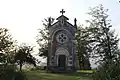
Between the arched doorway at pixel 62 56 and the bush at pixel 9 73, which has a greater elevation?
the arched doorway at pixel 62 56

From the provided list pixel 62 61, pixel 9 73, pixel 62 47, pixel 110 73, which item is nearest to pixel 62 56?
pixel 62 61

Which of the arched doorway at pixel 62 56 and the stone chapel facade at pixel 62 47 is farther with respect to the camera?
the arched doorway at pixel 62 56

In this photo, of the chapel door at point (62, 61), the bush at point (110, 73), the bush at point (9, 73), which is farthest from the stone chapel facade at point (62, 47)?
the bush at point (110, 73)

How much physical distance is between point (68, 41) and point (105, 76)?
1179 inches

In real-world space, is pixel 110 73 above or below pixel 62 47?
below

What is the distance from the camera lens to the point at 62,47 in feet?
139

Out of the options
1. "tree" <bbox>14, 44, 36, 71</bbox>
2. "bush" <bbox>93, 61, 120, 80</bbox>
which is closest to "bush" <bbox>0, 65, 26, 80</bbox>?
"bush" <bbox>93, 61, 120, 80</bbox>

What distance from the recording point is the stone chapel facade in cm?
4138

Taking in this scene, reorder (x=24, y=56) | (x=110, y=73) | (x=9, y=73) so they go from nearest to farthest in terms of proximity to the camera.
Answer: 1. (x=110, y=73)
2. (x=9, y=73)
3. (x=24, y=56)

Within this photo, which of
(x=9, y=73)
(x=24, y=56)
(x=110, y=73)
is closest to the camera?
(x=110, y=73)

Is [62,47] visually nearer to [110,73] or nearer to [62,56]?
[62,56]

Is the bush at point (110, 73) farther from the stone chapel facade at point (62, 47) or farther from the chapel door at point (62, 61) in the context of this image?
the chapel door at point (62, 61)

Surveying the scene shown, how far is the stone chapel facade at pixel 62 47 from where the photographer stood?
4138cm

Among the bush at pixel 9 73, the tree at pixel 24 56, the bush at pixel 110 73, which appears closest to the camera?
the bush at pixel 110 73
